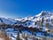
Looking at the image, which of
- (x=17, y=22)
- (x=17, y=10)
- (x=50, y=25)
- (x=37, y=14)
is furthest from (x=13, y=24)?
(x=50, y=25)

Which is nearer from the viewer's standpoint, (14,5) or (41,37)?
(41,37)

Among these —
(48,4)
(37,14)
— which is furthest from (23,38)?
(48,4)

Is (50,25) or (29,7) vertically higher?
(29,7)

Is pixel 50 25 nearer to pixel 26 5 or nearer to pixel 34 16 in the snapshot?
pixel 34 16

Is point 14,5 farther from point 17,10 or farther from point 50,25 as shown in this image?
point 50,25

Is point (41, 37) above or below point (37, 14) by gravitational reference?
below

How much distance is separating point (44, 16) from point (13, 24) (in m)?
0.36

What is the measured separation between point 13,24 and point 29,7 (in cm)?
27

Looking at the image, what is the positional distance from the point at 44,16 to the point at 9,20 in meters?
0.40

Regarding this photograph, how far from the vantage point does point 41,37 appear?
4.67 feet

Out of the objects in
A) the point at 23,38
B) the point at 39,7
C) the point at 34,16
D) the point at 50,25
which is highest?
the point at 39,7

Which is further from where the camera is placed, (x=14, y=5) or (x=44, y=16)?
(x=14, y=5)

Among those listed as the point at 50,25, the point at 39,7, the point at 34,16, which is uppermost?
the point at 39,7

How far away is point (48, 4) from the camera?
146cm
